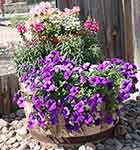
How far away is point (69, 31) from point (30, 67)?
1.80 ft

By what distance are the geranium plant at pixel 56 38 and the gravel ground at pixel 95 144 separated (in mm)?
480

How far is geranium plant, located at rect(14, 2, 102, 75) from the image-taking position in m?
3.57

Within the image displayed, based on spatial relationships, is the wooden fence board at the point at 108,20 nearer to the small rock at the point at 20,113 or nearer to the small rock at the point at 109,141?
the small rock at the point at 20,113

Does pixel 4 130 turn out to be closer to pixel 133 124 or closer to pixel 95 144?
pixel 95 144

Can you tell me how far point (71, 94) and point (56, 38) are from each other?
997 millimetres

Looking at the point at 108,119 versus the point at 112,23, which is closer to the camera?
the point at 108,119

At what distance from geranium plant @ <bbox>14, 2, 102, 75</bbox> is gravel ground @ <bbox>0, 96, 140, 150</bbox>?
18.9 inches

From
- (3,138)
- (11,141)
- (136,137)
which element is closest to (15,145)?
(11,141)

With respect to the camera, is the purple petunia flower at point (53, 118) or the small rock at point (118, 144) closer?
the purple petunia flower at point (53, 118)

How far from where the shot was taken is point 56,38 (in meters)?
3.69

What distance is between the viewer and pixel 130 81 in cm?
304

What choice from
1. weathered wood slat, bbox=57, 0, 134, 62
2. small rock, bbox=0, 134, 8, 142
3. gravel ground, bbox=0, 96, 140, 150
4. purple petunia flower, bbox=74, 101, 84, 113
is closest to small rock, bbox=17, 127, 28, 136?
gravel ground, bbox=0, 96, 140, 150

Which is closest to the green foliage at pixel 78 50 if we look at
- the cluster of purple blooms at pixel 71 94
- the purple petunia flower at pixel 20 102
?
the cluster of purple blooms at pixel 71 94

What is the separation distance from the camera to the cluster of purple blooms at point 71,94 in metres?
2.81
